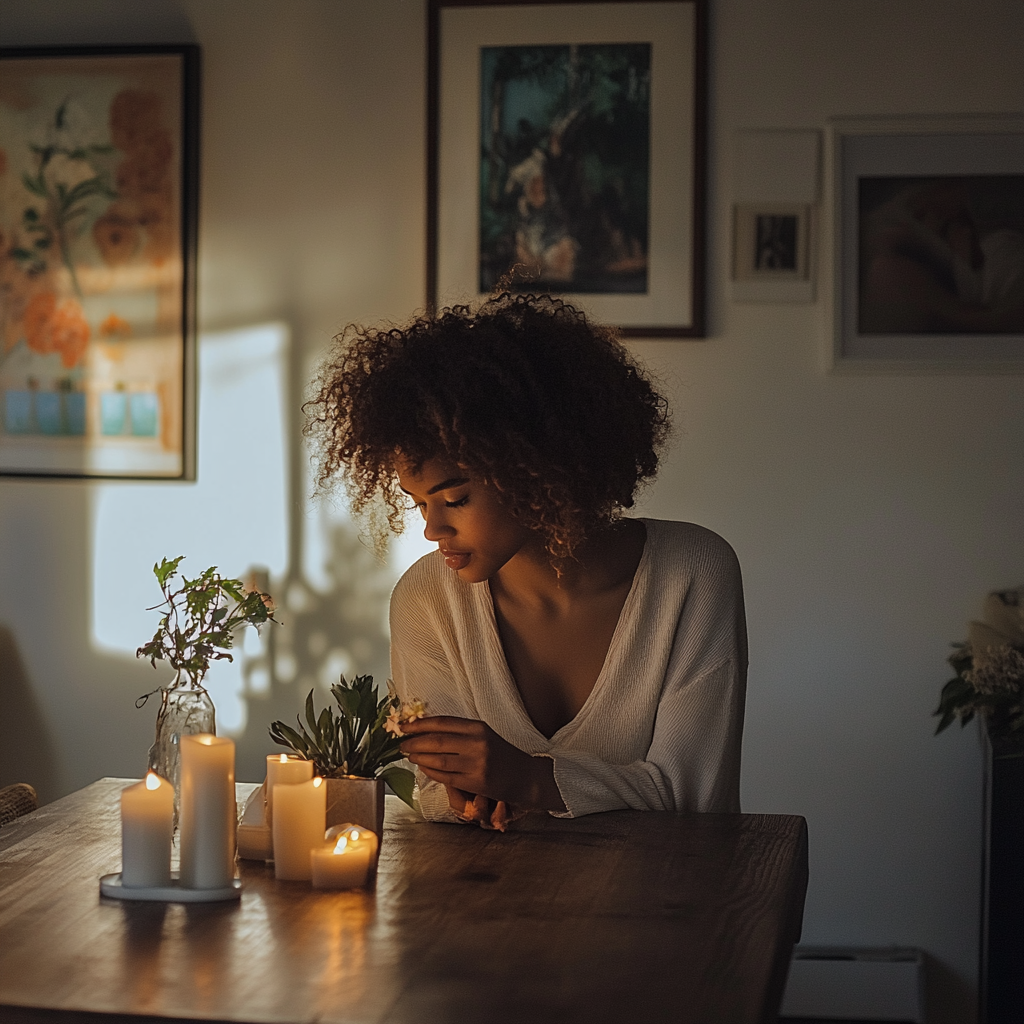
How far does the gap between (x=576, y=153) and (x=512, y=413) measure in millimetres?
1389

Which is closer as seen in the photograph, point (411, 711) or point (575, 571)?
point (411, 711)

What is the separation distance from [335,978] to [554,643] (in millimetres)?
891

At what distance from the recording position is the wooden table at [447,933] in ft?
3.37

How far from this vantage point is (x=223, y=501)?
3.14 meters

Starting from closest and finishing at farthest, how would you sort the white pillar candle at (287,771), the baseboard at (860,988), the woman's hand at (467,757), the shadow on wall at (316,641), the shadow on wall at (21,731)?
the white pillar candle at (287,771) → the woman's hand at (467,757) → the baseboard at (860,988) → the shadow on wall at (316,641) → the shadow on wall at (21,731)

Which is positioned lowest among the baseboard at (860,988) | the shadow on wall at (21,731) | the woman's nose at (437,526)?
the baseboard at (860,988)

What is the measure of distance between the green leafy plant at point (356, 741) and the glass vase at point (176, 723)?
0.31 feet

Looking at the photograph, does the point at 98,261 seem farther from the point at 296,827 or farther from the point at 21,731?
the point at 296,827

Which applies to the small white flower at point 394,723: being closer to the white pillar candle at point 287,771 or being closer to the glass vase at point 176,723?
the white pillar candle at point 287,771

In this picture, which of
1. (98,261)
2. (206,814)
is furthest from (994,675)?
(98,261)

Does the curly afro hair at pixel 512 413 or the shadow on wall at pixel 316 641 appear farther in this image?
the shadow on wall at pixel 316 641

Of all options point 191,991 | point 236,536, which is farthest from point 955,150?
point 191,991

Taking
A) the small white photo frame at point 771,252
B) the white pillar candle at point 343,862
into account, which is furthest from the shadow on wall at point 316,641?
the white pillar candle at point 343,862

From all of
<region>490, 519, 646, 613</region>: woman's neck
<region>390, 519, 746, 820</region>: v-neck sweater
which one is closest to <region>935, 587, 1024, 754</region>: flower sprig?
<region>390, 519, 746, 820</region>: v-neck sweater
